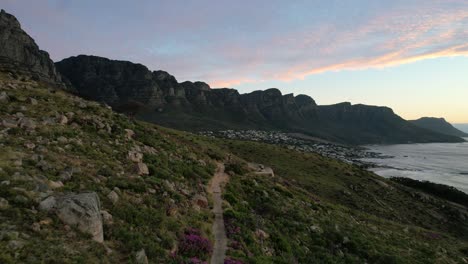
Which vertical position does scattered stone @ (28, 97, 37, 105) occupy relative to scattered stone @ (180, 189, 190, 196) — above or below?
above

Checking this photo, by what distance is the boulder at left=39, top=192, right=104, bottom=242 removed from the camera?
1245 centimetres

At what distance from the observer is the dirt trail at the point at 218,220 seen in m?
16.5

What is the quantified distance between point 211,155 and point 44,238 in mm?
35958

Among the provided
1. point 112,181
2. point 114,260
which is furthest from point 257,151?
point 114,260

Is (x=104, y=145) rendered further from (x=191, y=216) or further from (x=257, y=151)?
(x=257, y=151)

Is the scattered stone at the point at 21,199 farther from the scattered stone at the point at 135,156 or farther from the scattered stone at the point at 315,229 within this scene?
the scattered stone at the point at 315,229

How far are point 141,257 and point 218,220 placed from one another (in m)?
9.41

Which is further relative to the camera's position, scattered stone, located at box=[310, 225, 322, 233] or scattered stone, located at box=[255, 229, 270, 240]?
scattered stone, located at box=[310, 225, 322, 233]

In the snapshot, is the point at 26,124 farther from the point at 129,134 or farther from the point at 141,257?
the point at 141,257

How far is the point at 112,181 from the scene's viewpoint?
1808 cm

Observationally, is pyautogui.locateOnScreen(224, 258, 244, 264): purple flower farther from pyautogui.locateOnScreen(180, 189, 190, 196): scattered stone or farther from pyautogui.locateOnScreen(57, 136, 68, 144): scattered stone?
pyautogui.locateOnScreen(57, 136, 68, 144): scattered stone

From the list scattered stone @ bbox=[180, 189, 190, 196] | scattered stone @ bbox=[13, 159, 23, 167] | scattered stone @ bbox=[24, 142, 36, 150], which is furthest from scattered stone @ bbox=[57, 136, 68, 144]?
scattered stone @ bbox=[180, 189, 190, 196]

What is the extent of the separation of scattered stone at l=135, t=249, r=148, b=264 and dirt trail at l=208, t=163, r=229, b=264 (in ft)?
A: 13.2

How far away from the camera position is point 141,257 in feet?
41.0
